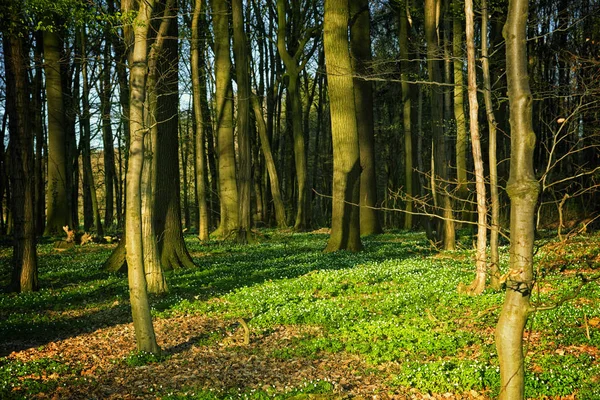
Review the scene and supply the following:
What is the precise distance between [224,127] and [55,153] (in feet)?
30.4

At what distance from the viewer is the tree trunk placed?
28250 millimetres

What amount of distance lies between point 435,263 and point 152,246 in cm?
883

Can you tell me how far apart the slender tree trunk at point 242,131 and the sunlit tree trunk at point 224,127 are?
4.49 ft

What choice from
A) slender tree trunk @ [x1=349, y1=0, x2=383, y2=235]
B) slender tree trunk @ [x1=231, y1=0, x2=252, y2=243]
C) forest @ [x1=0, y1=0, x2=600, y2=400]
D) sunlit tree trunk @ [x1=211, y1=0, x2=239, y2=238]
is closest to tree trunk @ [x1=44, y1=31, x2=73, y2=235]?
forest @ [x1=0, y1=0, x2=600, y2=400]

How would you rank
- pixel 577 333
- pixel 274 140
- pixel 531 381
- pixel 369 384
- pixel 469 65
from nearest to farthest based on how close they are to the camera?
pixel 531 381, pixel 369 384, pixel 577 333, pixel 469 65, pixel 274 140

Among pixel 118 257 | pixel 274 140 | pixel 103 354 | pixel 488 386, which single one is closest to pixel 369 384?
pixel 488 386

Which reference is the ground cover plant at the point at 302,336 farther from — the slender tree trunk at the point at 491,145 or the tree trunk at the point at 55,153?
the tree trunk at the point at 55,153

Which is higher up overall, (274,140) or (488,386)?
(274,140)

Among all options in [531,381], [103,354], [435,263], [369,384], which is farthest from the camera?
[435,263]

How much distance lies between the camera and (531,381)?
24.3ft

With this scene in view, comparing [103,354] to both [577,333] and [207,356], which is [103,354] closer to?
[207,356]

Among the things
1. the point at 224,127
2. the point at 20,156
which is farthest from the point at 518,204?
the point at 224,127

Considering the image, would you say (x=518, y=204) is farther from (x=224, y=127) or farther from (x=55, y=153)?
(x=55, y=153)

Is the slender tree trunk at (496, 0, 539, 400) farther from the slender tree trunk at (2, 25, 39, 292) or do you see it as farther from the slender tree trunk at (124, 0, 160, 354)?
the slender tree trunk at (2, 25, 39, 292)
